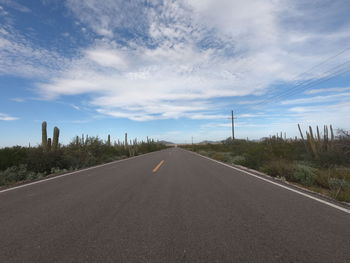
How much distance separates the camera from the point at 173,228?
354 centimetres

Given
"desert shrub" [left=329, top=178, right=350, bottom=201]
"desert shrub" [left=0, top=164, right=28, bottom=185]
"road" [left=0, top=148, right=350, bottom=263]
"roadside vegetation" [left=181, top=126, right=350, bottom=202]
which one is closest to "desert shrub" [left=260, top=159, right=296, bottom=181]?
"roadside vegetation" [left=181, top=126, right=350, bottom=202]

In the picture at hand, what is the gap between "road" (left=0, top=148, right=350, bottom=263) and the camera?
2.73 meters

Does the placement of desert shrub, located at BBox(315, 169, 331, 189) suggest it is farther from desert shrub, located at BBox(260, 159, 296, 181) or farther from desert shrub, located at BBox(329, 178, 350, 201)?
desert shrub, located at BBox(260, 159, 296, 181)

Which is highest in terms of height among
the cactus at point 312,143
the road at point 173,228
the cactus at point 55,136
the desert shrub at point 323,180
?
the cactus at point 55,136

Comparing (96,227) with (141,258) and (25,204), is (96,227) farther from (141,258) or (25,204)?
(25,204)

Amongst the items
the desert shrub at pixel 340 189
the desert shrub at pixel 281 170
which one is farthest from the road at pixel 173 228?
the desert shrub at pixel 281 170

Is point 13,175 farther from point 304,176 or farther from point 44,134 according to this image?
point 304,176

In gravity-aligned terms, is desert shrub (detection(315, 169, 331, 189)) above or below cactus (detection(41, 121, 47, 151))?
below

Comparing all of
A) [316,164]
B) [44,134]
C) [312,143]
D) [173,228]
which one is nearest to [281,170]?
[316,164]

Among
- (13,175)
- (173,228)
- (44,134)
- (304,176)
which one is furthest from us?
(44,134)

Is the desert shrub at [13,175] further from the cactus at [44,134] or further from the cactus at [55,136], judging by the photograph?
the cactus at [55,136]

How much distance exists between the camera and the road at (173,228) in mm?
2729

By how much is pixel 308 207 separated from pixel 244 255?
2807 mm

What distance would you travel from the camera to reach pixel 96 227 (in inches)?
142
